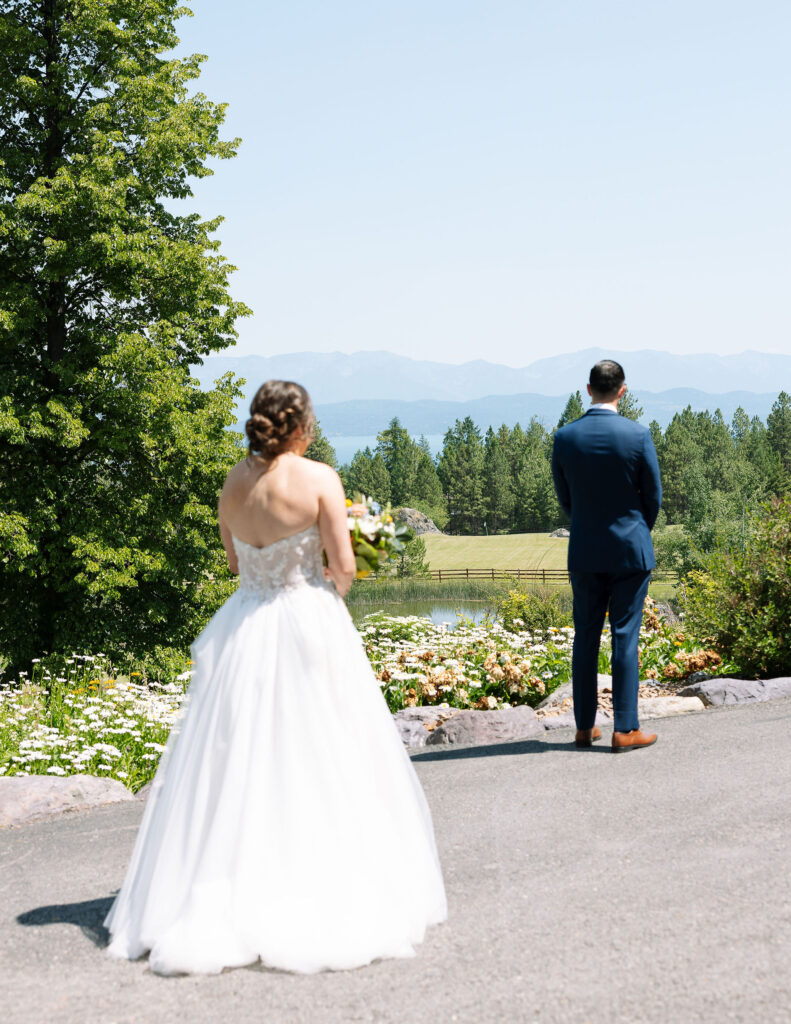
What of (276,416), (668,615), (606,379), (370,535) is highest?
(606,379)

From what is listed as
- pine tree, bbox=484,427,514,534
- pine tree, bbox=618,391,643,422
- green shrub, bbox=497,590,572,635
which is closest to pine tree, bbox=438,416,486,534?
pine tree, bbox=484,427,514,534

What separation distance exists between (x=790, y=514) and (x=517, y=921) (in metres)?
6.27

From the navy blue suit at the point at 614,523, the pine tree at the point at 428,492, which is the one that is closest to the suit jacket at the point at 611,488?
the navy blue suit at the point at 614,523

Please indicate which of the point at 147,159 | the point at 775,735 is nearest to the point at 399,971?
the point at 775,735

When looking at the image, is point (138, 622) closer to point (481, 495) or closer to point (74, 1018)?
point (74, 1018)

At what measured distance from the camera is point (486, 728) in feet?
24.1

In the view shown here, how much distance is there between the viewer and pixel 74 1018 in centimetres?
320

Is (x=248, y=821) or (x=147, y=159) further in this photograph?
(x=147, y=159)

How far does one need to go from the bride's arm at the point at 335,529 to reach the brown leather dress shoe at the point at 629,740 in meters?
3.15

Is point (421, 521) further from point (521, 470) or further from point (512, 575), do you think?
point (512, 575)

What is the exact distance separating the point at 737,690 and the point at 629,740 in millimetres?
2109

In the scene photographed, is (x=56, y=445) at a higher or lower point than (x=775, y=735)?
higher

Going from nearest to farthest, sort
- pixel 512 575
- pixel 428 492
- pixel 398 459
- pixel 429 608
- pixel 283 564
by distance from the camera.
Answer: pixel 283 564
pixel 429 608
pixel 512 575
pixel 428 492
pixel 398 459

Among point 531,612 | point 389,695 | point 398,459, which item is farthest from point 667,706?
point 398,459
